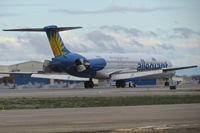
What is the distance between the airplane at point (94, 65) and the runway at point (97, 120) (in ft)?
104

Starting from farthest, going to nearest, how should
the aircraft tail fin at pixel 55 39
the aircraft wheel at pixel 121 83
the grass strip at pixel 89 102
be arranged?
the aircraft wheel at pixel 121 83
the aircraft tail fin at pixel 55 39
the grass strip at pixel 89 102

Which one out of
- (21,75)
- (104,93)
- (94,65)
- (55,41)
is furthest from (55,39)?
(21,75)

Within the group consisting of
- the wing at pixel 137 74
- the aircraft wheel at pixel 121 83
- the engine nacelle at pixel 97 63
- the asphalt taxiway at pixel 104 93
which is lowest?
the asphalt taxiway at pixel 104 93

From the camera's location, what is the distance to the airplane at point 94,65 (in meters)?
58.1

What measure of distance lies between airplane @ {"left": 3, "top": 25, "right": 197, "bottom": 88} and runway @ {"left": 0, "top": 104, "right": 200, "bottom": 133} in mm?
31715

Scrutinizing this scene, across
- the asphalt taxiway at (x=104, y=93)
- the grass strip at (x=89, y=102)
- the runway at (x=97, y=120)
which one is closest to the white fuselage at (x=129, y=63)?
the asphalt taxiway at (x=104, y=93)

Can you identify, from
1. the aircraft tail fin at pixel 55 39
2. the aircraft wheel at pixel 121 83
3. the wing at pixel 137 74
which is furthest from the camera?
the aircraft wheel at pixel 121 83

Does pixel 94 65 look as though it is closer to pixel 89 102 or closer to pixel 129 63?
pixel 129 63

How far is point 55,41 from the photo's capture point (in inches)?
2290

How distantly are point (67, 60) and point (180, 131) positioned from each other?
41955mm

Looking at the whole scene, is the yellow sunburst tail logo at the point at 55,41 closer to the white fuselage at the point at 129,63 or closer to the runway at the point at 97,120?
the white fuselage at the point at 129,63

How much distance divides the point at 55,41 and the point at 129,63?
555 inches

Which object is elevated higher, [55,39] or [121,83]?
[55,39]

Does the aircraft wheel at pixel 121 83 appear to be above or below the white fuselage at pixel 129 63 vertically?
Answer: below
